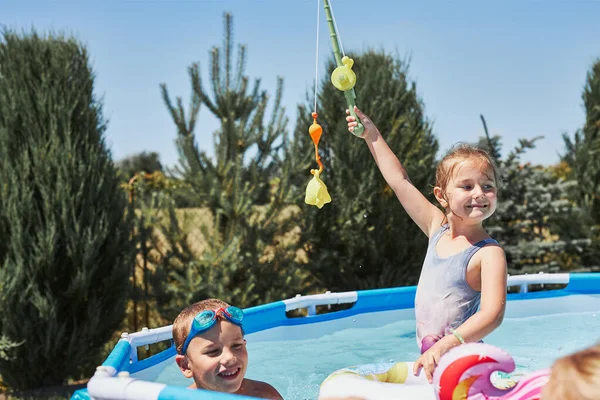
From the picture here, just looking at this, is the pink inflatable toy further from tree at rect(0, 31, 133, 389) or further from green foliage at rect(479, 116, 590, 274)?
green foliage at rect(479, 116, 590, 274)

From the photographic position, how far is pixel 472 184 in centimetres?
279

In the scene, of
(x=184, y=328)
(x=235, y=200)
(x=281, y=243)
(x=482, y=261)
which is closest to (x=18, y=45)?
(x=235, y=200)

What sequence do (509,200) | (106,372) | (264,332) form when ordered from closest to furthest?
(106,372) → (264,332) → (509,200)

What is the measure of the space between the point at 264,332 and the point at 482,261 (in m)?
2.88

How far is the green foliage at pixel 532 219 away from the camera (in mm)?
9414

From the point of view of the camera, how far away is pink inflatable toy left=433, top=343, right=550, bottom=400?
5.98 feet

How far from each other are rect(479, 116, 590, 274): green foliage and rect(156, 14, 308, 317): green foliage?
347 cm

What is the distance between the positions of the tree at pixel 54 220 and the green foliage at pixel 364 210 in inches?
98.1

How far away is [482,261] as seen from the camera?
271cm

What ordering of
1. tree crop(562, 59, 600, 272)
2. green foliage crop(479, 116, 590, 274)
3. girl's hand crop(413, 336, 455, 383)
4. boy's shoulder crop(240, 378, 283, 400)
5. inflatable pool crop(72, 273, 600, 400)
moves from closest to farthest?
girl's hand crop(413, 336, 455, 383) < boy's shoulder crop(240, 378, 283, 400) < inflatable pool crop(72, 273, 600, 400) < green foliage crop(479, 116, 590, 274) < tree crop(562, 59, 600, 272)

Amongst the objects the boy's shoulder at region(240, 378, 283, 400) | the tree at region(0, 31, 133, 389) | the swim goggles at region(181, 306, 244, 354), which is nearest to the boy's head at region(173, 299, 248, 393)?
the swim goggles at region(181, 306, 244, 354)

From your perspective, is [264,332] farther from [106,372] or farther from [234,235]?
[106,372]

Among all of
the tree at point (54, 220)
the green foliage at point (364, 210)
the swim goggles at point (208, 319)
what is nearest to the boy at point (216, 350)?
the swim goggles at point (208, 319)

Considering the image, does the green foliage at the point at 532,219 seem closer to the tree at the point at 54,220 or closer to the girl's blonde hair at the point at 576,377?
the tree at the point at 54,220
